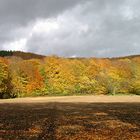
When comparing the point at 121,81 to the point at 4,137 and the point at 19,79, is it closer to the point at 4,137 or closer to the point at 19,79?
the point at 19,79

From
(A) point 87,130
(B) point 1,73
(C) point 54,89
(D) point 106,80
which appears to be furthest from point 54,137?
(D) point 106,80

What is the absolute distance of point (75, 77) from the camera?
18500cm

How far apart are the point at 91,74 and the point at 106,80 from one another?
13658mm

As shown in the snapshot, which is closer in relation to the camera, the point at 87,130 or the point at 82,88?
the point at 87,130

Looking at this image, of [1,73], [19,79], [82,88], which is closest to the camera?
[1,73]

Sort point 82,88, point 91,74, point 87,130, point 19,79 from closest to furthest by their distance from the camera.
A: point 87,130 → point 19,79 → point 82,88 → point 91,74

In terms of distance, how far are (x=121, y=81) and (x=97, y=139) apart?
159 m

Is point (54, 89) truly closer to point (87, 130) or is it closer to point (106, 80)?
point (106, 80)

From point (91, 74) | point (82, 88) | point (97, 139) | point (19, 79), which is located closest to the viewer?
point (97, 139)

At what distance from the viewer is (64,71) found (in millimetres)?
185500

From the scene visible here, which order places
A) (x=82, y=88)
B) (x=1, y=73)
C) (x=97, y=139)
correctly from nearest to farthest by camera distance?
(x=97, y=139) → (x=1, y=73) → (x=82, y=88)

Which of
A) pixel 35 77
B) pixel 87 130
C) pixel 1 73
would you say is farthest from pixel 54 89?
pixel 87 130

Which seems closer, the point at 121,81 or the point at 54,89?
the point at 54,89

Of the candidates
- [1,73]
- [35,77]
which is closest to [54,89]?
[35,77]
